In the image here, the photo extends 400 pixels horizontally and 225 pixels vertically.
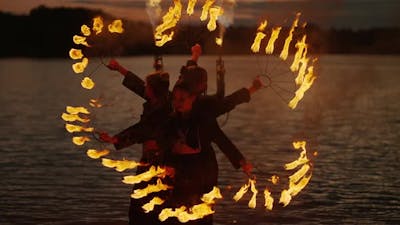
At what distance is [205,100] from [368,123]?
136 feet

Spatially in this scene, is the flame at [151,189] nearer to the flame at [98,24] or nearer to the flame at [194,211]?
the flame at [194,211]

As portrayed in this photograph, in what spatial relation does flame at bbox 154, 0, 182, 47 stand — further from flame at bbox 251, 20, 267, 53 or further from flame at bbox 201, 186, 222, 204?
flame at bbox 201, 186, 222, 204

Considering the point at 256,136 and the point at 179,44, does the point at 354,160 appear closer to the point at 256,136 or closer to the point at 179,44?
the point at 256,136

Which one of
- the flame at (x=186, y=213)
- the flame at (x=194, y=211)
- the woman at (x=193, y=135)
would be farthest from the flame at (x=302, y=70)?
the flame at (x=186, y=213)

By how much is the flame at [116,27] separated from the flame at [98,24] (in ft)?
0.32

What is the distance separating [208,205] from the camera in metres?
9.84

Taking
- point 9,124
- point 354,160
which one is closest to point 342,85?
point 9,124

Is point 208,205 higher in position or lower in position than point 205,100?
lower

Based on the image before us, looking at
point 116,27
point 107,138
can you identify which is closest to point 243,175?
point 116,27

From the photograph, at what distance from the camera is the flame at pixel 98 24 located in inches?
424

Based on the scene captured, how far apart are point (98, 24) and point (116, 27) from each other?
0.22 meters

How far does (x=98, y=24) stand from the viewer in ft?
A: 35.9

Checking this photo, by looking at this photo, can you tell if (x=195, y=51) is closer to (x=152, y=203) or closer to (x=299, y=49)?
(x=299, y=49)

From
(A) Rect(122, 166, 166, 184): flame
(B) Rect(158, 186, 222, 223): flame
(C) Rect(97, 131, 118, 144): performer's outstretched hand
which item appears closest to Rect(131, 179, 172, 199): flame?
(A) Rect(122, 166, 166, 184): flame
